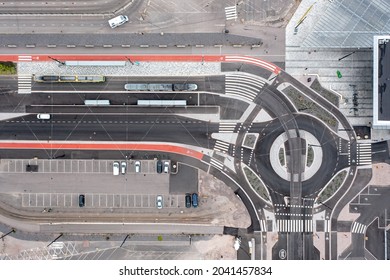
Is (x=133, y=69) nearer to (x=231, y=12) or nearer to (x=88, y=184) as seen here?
(x=231, y=12)

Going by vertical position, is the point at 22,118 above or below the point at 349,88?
below

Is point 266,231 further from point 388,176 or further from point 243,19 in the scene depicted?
point 243,19

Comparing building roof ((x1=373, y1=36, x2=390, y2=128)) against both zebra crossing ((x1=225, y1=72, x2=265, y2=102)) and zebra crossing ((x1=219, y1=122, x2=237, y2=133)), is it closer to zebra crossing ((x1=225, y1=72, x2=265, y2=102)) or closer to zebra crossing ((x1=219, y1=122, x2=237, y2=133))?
zebra crossing ((x1=225, y1=72, x2=265, y2=102))

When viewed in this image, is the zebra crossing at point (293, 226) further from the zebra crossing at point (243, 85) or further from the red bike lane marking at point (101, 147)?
the zebra crossing at point (243, 85)

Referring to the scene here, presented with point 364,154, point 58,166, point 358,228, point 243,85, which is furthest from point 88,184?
point 364,154

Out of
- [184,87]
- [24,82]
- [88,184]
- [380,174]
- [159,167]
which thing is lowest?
[88,184]

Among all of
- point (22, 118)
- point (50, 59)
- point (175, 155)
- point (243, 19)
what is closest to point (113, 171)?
point (175, 155)

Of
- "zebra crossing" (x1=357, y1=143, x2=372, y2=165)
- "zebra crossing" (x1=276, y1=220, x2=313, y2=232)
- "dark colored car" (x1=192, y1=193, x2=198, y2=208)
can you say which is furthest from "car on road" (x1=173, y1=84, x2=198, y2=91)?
"zebra crossing" (x1=357, y1=143, x2=372, y2=165)
